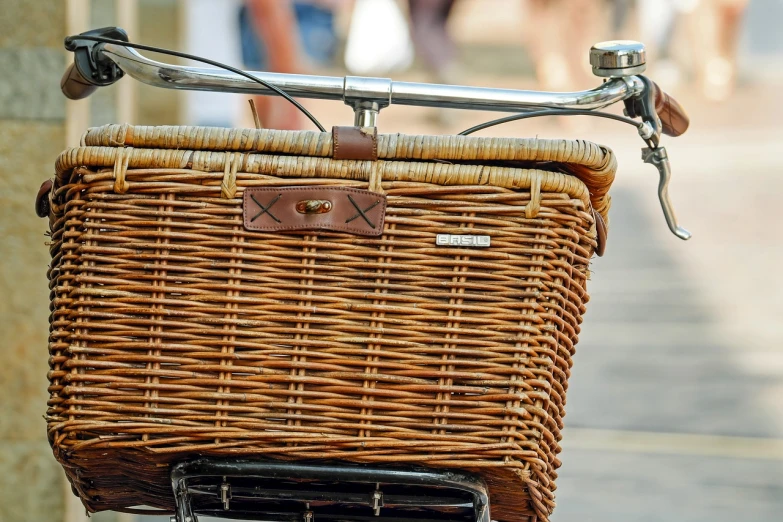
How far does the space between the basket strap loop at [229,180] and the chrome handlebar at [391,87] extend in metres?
0.15

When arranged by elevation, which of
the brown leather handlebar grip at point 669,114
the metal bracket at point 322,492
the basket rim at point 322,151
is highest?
the brown leather handlebar grip at point 669,114

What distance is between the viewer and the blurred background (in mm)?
2252

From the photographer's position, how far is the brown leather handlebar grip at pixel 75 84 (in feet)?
4.52

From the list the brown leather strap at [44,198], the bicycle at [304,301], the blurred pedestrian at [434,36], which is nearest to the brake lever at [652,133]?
the bicycle at [304,301]

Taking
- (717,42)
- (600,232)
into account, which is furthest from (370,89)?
(717,42)

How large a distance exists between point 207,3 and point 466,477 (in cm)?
478

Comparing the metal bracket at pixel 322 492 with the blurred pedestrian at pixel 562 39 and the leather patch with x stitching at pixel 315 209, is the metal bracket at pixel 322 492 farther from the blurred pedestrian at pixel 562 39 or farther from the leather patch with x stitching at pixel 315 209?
the blurred pedestrian at pixel 562 39

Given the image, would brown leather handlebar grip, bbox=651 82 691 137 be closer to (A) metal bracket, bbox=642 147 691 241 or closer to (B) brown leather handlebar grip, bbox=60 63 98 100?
(A) metal bracket, bbox=642 147 691 241

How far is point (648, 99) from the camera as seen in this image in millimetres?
1351

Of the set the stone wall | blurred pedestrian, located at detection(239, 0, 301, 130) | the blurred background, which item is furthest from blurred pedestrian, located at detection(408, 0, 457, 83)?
the stone wall

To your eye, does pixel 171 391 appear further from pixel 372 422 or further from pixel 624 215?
pixel 624 215

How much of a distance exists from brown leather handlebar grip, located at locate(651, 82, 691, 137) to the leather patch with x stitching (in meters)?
0.41

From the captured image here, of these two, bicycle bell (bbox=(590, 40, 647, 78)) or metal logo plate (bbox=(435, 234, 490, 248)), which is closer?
metal logo plate (bbox=(435, 234, 490, 248))

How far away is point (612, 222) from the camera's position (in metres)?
6.20
